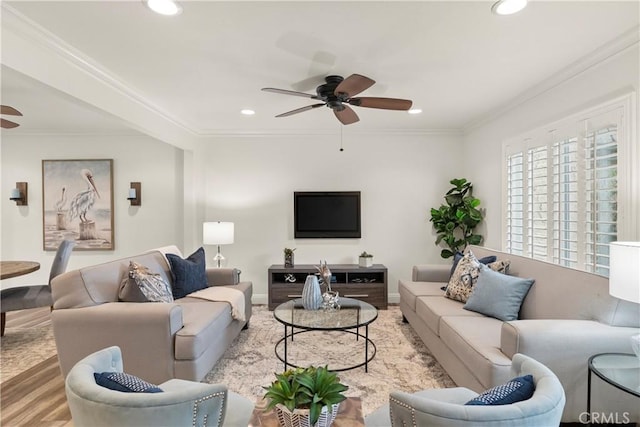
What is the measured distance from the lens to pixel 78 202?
16.3 ft

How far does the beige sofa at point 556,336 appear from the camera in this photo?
1822 millimetres

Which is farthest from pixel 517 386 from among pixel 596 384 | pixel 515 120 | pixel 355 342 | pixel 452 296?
pixel 515 120

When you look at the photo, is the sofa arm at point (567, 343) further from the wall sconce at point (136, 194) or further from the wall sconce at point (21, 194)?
the wall sconce at point (21, 194)

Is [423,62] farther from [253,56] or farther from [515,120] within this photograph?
[515,120]

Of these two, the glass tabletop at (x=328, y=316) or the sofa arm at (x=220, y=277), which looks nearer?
the glass tabletop at (x=328, y=316)

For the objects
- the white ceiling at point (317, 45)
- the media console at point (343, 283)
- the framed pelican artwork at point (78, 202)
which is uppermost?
the white ceiling at point (317, 45)

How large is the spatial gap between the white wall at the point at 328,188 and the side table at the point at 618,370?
316 centimetres

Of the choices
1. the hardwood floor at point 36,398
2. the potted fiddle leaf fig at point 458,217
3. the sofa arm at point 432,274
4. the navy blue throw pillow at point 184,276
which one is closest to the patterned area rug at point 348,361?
the sofa arm at point 432,274

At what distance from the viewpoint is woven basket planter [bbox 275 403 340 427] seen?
50.1 inches

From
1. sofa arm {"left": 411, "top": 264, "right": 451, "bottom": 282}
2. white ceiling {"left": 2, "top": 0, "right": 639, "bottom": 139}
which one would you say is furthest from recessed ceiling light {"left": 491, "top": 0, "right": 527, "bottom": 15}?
sofa arm {"left": 411, "top": 264, "right": 451, "bottom": 282}

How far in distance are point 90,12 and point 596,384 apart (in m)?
3.53

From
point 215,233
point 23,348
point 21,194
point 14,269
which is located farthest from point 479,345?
point 21,194

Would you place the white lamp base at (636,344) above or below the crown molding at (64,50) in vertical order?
below

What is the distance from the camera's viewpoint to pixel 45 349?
10.5 feet
